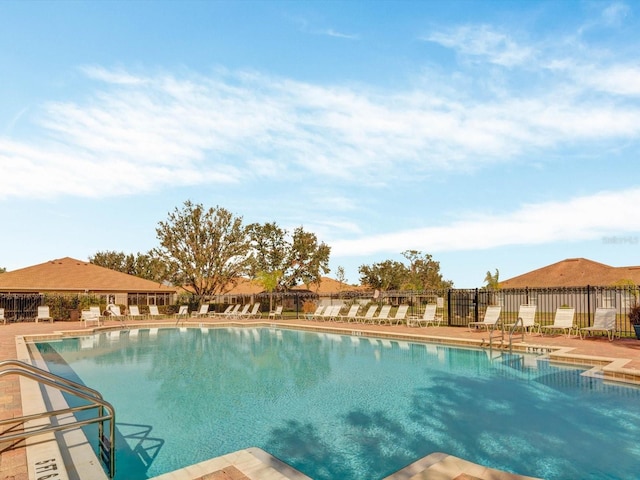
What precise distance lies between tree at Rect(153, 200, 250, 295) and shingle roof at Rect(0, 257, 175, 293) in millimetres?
2720

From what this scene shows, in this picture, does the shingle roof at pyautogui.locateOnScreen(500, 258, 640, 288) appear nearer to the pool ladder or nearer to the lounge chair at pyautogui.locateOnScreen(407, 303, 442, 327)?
the lounge chair at pyautogui.locateOnScreen(407, 303, 442, 327)

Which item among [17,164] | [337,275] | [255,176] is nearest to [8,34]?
[17,164]

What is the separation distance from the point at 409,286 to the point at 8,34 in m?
39.1

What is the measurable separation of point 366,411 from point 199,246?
31.3 m

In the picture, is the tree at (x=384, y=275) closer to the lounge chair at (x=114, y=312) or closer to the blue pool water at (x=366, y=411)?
the lounge chair at (x=114, y=312)

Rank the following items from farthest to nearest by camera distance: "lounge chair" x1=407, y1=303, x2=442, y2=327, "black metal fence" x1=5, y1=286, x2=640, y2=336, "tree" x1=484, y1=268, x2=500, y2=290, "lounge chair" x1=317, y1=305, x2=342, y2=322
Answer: "tree" x1=484, y1=268, x2=500, y2=290 → "lounge chair" x1=317, y1=305, x2=342, y2=322 → "lounge chair" x1=407, y1=303, x2=442, y2=327 → "black metal fence" x1=5, y1=286, x2=640, y2=336

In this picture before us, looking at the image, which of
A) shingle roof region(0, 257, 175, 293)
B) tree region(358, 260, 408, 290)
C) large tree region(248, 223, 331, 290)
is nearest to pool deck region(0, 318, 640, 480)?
shingle roof region(0, 257, 175, 293)

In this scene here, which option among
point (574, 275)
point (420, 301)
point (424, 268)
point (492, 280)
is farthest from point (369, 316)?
point (424, 268)

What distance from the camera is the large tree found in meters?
36.9

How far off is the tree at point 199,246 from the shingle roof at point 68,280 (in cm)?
272

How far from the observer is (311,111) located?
52.7 feet

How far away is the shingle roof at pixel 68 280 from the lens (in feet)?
96.7

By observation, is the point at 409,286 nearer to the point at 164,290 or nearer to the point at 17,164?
the point at 164,290

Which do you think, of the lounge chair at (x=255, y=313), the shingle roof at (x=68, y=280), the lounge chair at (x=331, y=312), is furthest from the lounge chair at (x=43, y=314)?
the lounge chair at (x=331, y=312)
